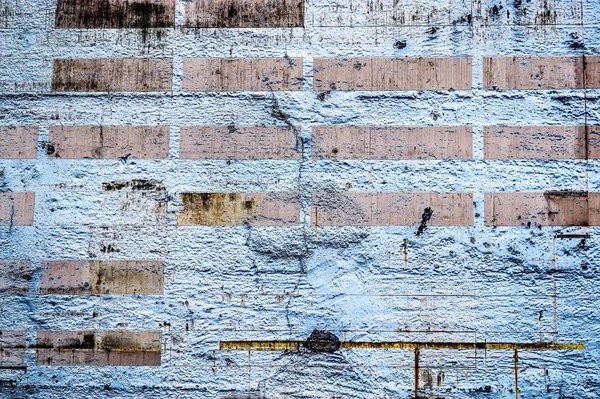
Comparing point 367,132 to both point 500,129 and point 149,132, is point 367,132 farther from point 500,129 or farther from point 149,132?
point 149,132

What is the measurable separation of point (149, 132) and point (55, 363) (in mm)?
2627

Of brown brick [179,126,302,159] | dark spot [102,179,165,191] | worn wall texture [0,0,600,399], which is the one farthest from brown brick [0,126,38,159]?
brown brick [179,126,302,159]

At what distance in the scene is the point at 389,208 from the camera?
5.33 meters

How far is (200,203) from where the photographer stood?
5398 mm

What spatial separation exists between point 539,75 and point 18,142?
569 cm

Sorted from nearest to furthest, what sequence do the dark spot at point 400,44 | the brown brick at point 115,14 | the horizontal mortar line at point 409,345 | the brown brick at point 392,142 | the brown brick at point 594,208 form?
the horizontal mortar line at point 409,345, the brown brick at point 594,208, the brown brick at point 392,142, the dark spot at point 400,44, the brown brick at point 115,14

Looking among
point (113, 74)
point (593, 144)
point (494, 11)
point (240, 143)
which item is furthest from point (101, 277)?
point (593, 144)

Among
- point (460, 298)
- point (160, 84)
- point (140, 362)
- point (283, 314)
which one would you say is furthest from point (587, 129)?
point (140, 362)

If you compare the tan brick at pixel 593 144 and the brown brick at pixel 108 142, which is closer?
the tan brick at pixel 593 144

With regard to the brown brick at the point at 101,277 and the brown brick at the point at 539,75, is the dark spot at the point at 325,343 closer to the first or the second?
the brown brick at the point at 101,277

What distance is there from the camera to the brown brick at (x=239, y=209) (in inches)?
211

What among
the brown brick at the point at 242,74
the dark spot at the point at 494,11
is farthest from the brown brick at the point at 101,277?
the dark spot at the point at 494,11

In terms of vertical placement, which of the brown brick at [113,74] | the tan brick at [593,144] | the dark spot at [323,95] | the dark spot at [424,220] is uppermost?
the brown brick at [113,74]

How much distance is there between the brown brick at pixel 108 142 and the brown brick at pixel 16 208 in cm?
55
